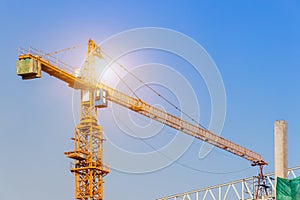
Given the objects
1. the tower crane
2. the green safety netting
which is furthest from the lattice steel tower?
the green safety netting

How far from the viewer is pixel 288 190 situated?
30688 mm

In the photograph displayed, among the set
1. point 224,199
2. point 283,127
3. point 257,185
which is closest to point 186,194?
point 224,199

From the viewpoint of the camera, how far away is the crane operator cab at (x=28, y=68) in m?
125

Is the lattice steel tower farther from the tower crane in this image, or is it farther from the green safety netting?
the green safety netting

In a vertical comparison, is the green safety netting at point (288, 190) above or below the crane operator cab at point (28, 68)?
below

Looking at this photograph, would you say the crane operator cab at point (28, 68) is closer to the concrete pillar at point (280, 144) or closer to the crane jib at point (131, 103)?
the crane jib at point (131, 103)

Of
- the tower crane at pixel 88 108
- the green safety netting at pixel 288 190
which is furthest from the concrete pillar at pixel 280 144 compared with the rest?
the tower crane at pixel 88 108

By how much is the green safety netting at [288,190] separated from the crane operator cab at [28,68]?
98.7 metres

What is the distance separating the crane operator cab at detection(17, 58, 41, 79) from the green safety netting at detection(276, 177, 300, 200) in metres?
98.7

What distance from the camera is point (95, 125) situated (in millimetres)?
136750

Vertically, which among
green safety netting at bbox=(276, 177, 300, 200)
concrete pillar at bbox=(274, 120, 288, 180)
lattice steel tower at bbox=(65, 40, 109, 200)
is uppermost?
lattice steel tower at bbox=(65, 40, 109, 200)

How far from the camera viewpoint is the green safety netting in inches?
1200

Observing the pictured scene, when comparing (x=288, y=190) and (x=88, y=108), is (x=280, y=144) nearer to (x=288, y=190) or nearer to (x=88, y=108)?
(x=288, y=190)

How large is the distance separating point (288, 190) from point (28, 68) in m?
99.4
